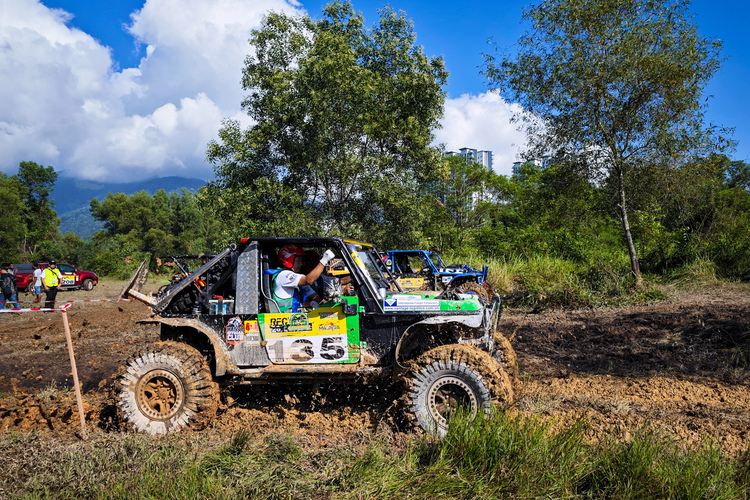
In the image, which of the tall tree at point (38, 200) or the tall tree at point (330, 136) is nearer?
the tall tree at point (330, 136)

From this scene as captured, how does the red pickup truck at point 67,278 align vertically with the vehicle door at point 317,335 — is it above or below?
above

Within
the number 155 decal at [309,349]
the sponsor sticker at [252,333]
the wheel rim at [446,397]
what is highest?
the sponsor sticker at [252,333]

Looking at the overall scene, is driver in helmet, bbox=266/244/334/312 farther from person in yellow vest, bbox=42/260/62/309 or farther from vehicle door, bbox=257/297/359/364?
person in yellow vest, bbox=42/260/62/309

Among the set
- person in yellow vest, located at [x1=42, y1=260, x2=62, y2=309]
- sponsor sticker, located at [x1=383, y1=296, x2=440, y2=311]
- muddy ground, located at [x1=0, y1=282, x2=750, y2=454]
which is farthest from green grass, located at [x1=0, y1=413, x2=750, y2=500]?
person in yellow vest, located at [x1=42, y1=260, x2=62, y2=309]

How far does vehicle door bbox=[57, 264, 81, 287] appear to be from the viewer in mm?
23375

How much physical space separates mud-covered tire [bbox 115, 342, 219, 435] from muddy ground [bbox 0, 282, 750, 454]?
0.34m

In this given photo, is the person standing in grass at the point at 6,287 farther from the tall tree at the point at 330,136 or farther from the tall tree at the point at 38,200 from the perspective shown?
the tall tree at the point at 38,200

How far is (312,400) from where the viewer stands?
518 cm

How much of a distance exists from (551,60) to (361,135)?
6183 millimetres

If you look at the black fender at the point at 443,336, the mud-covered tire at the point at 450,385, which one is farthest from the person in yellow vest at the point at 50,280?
the mud-covered tire at the point at 450,385

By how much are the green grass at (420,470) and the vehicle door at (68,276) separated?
2310cm

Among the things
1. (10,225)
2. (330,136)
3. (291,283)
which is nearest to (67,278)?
(330,136)

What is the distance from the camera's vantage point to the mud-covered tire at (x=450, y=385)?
4164mm

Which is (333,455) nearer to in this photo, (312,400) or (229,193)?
(312,400)
